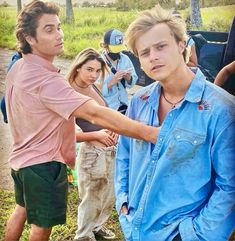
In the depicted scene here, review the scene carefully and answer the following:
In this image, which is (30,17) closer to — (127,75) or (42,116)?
(42,116)

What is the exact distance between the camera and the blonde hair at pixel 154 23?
129cm

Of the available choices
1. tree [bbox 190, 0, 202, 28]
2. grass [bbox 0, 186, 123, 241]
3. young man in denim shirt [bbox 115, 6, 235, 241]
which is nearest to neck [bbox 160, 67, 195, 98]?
young man in denim shirt [bbox 115, 6, 235, 241]

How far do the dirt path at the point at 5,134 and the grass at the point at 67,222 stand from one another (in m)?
0.06

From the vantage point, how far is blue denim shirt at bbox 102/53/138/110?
6.42 feet

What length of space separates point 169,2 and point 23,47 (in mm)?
636

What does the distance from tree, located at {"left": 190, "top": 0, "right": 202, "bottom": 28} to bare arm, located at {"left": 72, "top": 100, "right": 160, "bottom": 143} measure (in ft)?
1.90

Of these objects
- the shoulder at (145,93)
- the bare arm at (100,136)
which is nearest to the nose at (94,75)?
the bare arm at (100,136)

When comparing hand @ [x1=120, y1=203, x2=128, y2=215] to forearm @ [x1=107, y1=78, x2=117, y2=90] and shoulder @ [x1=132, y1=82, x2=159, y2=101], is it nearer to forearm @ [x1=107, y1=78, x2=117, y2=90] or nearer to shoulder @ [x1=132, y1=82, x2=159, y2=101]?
shoulder @ [x1=132, y1=82, x2=159, y2=101]

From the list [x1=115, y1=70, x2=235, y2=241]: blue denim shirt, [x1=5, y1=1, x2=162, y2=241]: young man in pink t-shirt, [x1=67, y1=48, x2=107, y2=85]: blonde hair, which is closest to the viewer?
[x1=115, y1=70, x2=235, y2=241]: blue denim shirt

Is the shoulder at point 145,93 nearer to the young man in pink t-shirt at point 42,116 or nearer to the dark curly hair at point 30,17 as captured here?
the young man in pink t-shirt at point 42,116

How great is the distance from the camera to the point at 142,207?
4.50 feet

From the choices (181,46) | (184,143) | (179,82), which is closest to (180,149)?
(184,143)

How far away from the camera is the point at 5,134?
2.02 m

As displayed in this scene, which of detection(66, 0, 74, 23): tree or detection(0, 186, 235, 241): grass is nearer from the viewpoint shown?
detection(66, 0, 74, 23): tree
